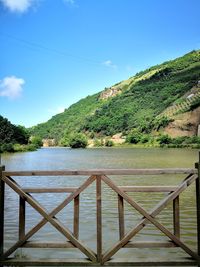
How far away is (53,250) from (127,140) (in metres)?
176

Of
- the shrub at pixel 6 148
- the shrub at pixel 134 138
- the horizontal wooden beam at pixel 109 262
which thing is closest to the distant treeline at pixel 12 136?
the shrub at pixel 6 148

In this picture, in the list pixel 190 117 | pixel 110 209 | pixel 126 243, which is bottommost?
pixel 110 209

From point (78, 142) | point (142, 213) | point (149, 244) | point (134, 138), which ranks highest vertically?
point (134, 138)

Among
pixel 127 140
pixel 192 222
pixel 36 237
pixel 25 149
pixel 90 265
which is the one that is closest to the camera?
pixel 90 265

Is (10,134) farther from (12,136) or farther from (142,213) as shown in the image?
(142,213)

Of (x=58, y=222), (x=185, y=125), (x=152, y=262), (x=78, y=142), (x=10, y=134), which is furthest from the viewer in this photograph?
(x=78, y=142)

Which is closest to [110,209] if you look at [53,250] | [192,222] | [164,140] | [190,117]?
[192,222]

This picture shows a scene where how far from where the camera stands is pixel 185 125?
16375 centimetres

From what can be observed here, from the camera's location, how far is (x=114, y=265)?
745 centimetres

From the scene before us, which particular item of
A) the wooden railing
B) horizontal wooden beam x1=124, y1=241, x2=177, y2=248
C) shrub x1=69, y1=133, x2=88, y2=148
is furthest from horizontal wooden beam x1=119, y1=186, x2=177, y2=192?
shrub x1=69, y1=133, x2=88, y2=148

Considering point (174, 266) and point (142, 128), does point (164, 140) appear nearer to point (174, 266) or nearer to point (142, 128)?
point (142, 128)

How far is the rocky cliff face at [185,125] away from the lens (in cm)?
15960

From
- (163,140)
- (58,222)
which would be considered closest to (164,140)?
(163,140)

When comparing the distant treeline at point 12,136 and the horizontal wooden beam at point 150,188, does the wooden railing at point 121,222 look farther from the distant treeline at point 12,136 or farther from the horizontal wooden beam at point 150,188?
the distant treeline at point 12,136
